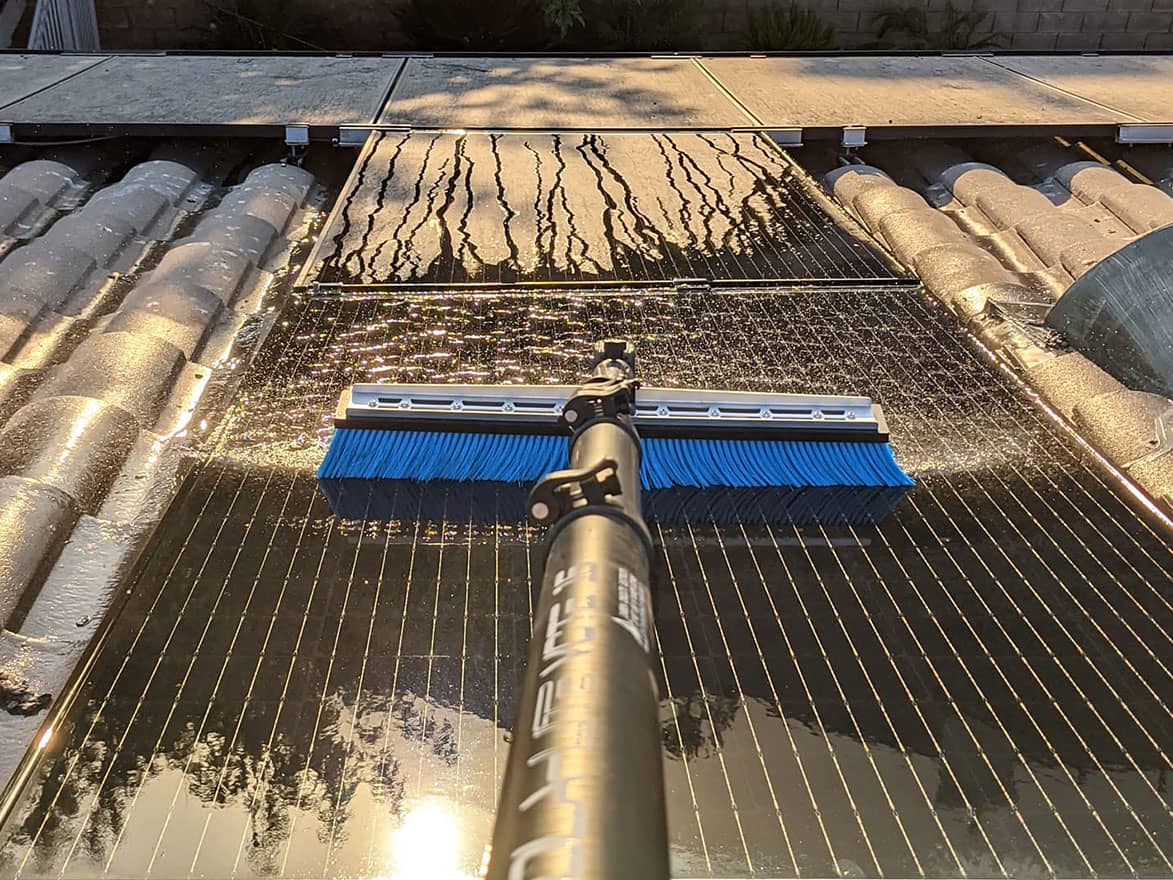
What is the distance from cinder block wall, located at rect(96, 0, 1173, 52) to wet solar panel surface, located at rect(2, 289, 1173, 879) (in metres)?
9.56

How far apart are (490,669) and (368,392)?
1085 millimetres

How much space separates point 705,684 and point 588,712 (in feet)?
2.74

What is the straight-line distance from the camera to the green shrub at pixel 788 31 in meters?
10.9

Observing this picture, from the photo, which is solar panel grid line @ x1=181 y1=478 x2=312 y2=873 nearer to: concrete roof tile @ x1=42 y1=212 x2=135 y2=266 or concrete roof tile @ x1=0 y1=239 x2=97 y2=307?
concrete roof tile @ x1=0 y1=239 x2=97 y2=307

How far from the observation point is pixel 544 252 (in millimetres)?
4242

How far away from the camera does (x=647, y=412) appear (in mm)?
2879

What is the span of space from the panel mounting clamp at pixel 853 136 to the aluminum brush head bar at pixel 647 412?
135 inches

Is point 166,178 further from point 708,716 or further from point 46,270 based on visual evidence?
point 708,716

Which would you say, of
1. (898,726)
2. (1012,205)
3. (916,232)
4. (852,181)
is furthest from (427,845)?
(852,181)

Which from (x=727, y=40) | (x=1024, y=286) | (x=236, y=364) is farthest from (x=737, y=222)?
(x=727, y=40)

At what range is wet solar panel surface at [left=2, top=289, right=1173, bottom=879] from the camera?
1.75 meters

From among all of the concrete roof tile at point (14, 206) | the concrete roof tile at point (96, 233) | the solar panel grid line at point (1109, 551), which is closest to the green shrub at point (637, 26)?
the concrete roof tile at point (14, 206)

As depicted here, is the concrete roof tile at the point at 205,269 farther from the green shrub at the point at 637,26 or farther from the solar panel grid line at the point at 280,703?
the green shrub at the point at 637,26

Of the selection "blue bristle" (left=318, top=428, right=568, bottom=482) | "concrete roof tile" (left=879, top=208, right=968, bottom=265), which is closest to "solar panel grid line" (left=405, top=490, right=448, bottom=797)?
"blue bristle" (left=318, top=428, right=568, bottom=482)
